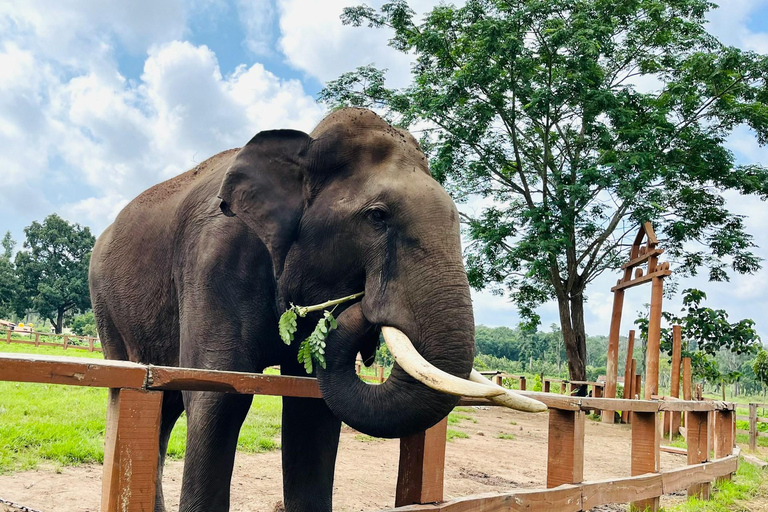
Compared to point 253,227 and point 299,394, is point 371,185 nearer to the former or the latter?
point 253,227

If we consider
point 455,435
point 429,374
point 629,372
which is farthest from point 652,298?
point 429,374

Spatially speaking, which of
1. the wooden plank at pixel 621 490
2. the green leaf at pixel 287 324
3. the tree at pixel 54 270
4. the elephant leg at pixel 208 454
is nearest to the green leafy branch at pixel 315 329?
the green leaf at pixel 287 324

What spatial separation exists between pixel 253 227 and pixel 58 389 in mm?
11998

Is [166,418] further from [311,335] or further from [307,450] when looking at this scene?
[311,335]

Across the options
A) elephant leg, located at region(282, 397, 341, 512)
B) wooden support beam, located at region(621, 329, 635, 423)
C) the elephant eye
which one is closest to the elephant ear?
the elephant eye

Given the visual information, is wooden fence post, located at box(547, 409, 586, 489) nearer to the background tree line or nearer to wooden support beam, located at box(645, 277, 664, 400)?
wooden support beam, located at box(645, 277, 664, 400)

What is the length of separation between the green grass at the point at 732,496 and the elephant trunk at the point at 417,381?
4918 mm

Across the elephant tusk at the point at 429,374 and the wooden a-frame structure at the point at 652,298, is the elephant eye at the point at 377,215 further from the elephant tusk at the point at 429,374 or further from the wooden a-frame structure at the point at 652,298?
the wooden a-frame structure at the point at 652,298

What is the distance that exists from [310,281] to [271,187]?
0.58m

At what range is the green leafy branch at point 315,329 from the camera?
310cm

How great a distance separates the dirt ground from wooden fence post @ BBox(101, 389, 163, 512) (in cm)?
366

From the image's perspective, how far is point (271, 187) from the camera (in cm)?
361

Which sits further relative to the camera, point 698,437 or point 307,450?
point 698,437

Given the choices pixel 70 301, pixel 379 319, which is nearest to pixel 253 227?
pixel 379 319
